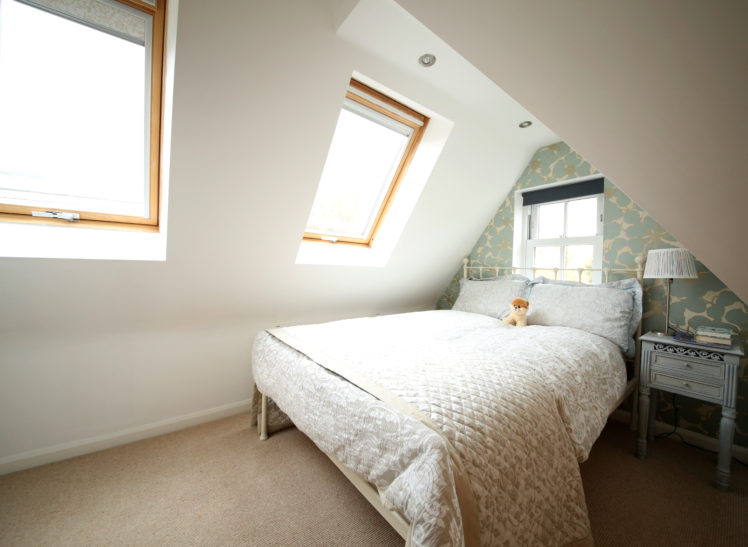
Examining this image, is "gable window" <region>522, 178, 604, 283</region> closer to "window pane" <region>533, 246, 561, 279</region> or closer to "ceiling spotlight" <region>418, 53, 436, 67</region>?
"window pane" <region>533, 246, 561, 279</region>

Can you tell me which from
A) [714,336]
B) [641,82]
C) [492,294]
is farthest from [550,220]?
[641,82]

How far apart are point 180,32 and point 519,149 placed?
2.57 metres

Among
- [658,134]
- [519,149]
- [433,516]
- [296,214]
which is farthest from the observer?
[519,149]

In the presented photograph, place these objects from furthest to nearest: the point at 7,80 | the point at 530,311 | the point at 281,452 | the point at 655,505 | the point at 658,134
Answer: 1. the point at 530,311
2. the point at 281,452
3. the point at 655,505
4. the point at 7,80
5. the point at 658,134

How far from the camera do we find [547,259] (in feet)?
9.55

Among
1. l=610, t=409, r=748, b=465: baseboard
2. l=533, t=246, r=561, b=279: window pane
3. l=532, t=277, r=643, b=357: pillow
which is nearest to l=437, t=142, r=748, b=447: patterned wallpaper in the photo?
l=610, t=409, r=748, b=465: baseboard

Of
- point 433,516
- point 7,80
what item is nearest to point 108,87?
point 7,80

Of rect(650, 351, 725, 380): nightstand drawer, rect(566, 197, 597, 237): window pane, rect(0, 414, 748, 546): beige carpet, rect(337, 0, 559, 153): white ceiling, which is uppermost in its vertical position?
rect(337, 0, 559, 153): white ceiling

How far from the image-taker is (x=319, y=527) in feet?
4.32

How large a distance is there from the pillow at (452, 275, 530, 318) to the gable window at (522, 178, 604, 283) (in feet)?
1.13

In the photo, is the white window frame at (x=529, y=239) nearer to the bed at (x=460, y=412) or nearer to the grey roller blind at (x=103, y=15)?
the bed at (x=460, y=412)

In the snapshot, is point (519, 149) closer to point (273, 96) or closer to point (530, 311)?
point (530, 311)

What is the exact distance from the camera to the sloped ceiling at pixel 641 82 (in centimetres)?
73

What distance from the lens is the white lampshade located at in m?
1.75
